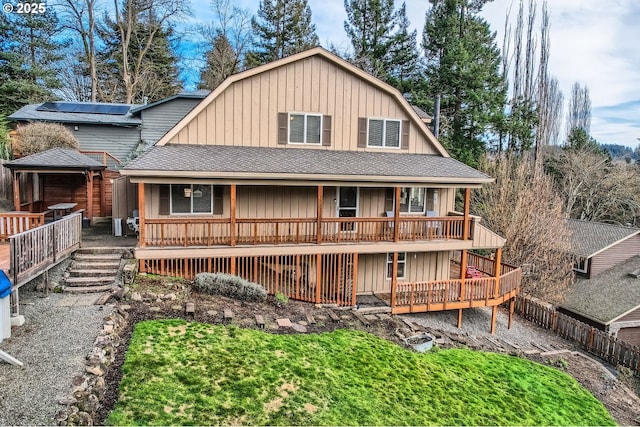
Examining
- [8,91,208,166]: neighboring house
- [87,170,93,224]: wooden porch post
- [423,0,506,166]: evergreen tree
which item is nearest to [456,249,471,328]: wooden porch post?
[87,170,93,224]: wooden porch post

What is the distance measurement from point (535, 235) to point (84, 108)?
27907 mm

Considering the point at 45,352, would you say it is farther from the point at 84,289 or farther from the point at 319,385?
the point at 319,385

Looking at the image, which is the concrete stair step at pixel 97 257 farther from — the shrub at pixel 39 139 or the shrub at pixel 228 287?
the shrub at pixel 39 139

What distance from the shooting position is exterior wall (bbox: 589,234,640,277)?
24.7 meters

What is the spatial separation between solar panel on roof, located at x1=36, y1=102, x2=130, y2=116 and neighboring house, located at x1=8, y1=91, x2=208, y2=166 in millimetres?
54

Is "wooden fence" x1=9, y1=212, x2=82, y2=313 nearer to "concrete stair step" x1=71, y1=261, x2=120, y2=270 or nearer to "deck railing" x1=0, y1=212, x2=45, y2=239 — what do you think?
"concrete stair step" x1=71, y1=261, x2=120, y2=270

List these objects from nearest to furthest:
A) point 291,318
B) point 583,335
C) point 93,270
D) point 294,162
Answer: point 291,318, point 93,270, point 294,162, point 583,335

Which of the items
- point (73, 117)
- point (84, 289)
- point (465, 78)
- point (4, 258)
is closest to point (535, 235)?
point (465, 78)

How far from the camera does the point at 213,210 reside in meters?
13.9

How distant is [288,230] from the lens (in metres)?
14.0

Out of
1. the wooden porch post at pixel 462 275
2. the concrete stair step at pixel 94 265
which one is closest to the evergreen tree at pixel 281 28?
the wooden porch post at pixel 462 275

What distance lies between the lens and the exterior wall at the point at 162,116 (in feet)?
73.9

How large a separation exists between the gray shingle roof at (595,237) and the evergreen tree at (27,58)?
130ft

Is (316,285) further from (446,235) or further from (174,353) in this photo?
(174,353)
